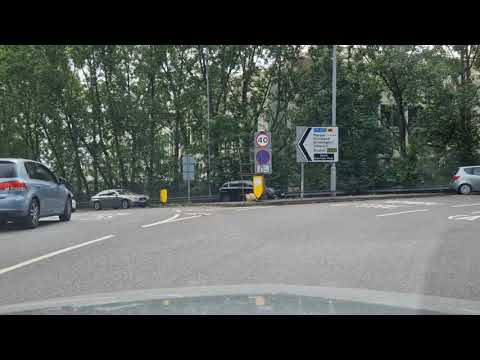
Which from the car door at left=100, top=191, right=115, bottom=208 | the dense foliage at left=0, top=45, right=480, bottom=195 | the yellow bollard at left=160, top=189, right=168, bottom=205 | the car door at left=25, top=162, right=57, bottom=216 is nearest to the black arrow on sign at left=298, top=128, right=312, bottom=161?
the dense foliage at left=0, top=45, right=480, bottom=195

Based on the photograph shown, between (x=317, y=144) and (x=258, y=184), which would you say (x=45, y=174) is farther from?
(x=317, y=144)

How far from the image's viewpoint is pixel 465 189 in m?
26.9

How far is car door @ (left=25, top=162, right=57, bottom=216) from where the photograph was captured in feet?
40.8

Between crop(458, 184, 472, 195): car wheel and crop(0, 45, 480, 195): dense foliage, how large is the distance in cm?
347

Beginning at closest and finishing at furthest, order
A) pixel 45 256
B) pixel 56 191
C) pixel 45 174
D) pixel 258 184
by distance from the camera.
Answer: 1. pixel 45 256
2. pixel 45 174
3. pixel 56 191
4. pixel 258 184

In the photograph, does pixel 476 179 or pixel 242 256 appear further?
pixel 476 179

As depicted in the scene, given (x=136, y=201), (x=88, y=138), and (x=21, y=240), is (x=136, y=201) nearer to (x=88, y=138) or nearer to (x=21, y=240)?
(x=88, y=138)

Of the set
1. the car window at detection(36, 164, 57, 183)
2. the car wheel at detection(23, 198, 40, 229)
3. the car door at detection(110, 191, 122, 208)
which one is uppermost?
the car window at detection(36, 164, 57, 183)

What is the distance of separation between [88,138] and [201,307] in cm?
4008

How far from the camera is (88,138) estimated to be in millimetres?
41781

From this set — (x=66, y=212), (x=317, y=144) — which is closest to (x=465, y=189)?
(x=317, y=144)

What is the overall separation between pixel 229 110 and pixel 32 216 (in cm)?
2807

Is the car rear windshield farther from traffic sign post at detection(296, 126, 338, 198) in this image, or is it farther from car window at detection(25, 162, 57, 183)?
traffic sign post at detection(296, 126, 338, 198)
